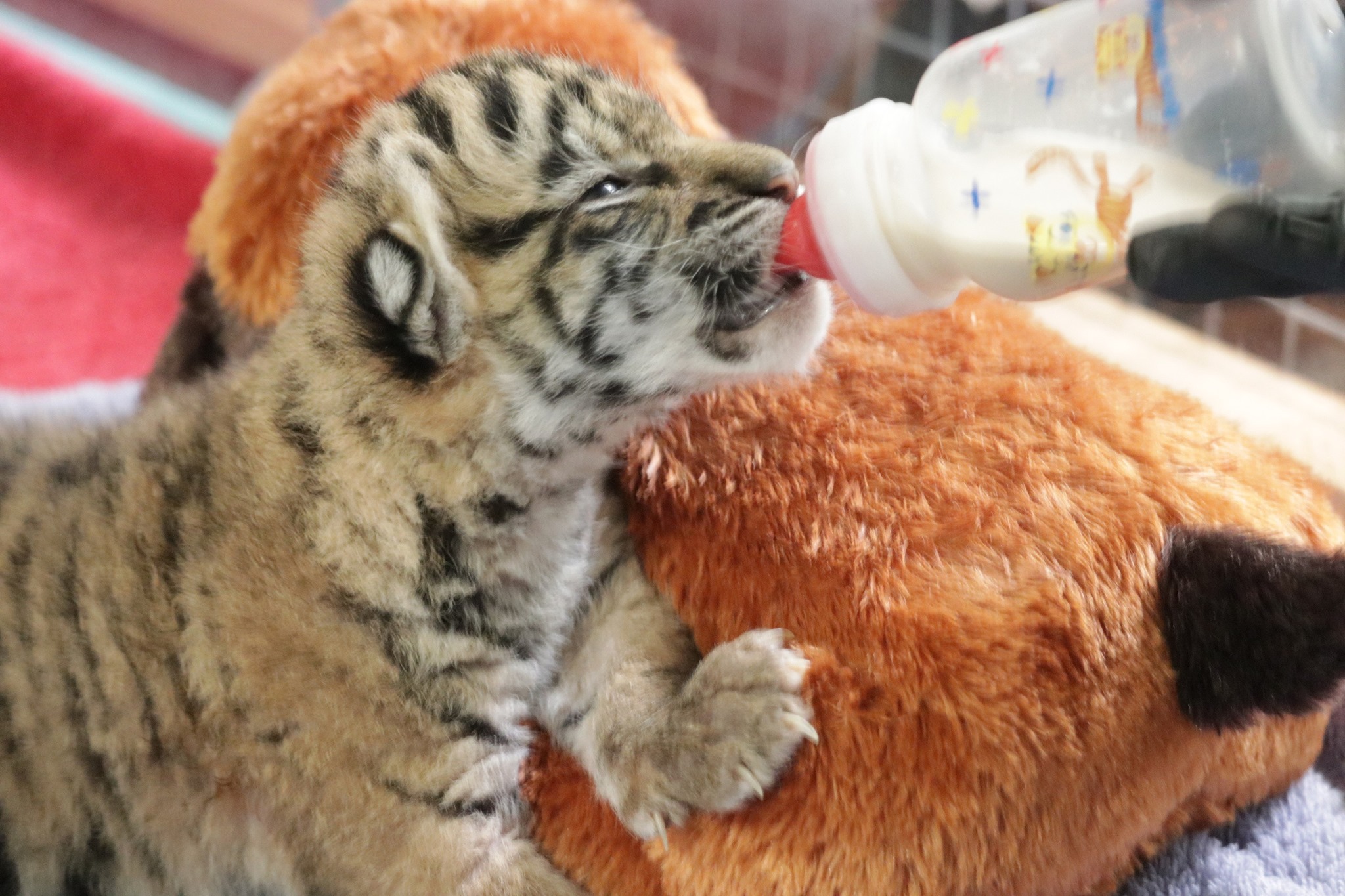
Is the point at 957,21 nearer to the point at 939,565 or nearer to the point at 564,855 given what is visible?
the point at 939,565

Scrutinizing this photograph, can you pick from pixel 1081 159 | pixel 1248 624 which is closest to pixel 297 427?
pixel 1081 159

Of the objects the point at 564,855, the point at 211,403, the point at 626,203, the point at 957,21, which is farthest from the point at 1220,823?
the point at 957,21

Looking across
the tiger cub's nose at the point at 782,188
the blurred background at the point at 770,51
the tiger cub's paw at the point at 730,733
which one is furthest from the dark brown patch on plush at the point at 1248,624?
the blurred background at the point at 770,51

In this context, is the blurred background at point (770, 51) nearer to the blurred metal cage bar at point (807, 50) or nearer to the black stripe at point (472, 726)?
the blurred metal cage bar at point (807, 50)

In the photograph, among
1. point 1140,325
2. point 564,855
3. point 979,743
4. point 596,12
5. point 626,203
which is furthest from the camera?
point 1140,325

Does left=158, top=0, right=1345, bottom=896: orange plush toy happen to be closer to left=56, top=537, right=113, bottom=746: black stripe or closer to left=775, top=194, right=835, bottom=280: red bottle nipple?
left=775, top=194, right=835, bottom=280: red bottle nipple

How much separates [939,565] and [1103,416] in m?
0.26

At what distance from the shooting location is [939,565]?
112 centimetres

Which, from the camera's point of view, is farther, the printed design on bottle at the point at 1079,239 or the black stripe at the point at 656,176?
the black stripe at the point at 656,176

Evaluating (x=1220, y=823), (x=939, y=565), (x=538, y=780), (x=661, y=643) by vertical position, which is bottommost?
(x=1220, y=823)

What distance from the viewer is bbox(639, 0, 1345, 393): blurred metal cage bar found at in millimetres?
2490

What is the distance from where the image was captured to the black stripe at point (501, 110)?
3.80ft

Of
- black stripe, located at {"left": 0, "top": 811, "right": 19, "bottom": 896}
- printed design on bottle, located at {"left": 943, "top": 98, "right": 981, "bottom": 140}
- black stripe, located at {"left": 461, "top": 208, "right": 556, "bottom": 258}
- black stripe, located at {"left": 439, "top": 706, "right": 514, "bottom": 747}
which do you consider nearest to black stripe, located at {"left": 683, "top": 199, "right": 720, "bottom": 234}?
black stripe, located at {"left": 461, "top": 208, "right": 556, "bottom": 258}

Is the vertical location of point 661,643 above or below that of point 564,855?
above
